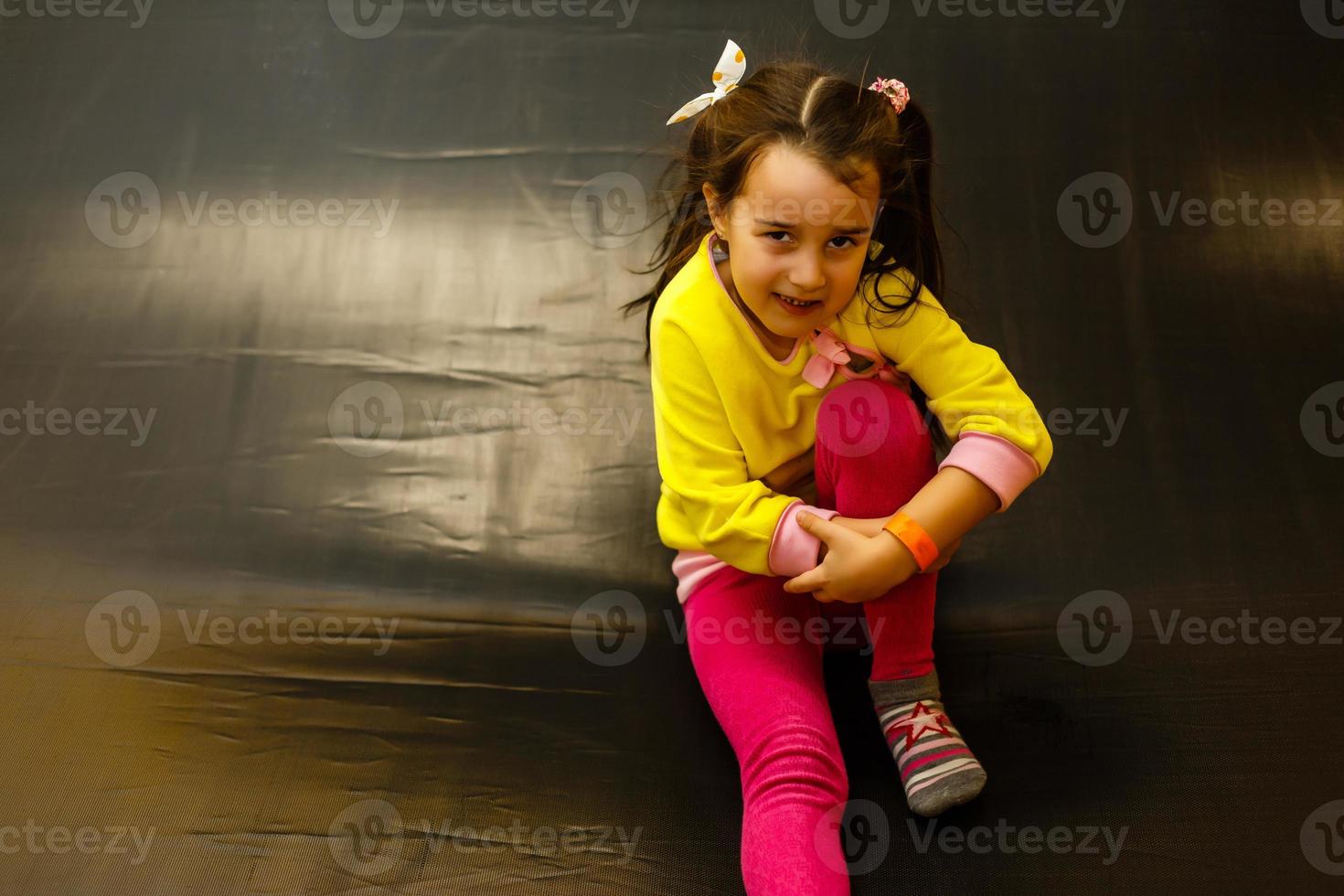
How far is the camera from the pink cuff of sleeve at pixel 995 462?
1.05m

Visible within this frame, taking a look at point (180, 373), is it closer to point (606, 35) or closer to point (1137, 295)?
point (606, 35)

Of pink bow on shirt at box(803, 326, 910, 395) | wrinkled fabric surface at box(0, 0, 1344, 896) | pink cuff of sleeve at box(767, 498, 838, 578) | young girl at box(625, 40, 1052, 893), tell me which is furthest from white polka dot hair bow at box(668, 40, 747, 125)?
wrinkled fabric surface at box(0, 0, 1344, 896)

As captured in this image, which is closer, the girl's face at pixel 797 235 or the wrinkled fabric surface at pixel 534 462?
the girl's face at pixel 797 235

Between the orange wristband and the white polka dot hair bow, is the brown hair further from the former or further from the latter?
the orange wristband

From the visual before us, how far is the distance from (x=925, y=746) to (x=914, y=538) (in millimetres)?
223

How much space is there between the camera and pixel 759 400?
1.14m

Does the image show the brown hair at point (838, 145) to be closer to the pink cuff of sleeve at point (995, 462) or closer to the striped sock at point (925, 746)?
the pink cuff of sleeve at point (995, 462)

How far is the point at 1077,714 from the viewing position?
47.7 inches

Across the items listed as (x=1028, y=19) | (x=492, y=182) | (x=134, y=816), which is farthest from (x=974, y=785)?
(x=1028, y=19)

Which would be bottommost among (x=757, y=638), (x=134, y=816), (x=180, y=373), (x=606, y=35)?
(x=134, y=816)

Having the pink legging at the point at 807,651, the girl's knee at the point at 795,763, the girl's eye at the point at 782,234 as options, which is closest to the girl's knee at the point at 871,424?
the pink legging at the point at 807,651

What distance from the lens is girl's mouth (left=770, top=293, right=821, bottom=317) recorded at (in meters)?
1.05

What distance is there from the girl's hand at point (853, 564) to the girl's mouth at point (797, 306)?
183 millimetres

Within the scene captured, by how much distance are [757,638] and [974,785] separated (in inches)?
9.6
